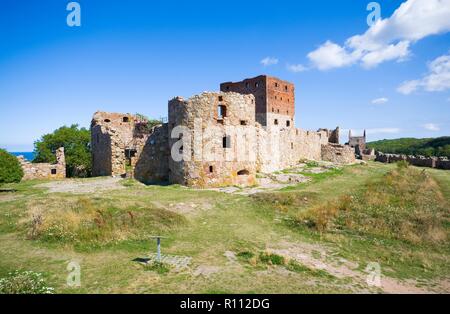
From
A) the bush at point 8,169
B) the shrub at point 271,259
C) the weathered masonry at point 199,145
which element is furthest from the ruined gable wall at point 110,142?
the shrub at point 271,259

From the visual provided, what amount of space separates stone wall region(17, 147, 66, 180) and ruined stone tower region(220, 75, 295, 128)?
1022 inches

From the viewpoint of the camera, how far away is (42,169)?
89.6 feet

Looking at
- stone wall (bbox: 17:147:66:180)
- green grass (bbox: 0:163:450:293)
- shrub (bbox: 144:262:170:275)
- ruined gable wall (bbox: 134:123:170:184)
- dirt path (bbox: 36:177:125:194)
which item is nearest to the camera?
green grass (bbox: 0:163:450:293)

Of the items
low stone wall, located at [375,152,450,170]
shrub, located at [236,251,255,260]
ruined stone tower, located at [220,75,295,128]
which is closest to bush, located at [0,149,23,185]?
shrub, located at [236,251,255,260]

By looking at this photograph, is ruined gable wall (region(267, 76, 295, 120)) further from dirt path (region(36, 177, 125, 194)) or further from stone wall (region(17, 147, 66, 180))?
stone wall (region(17, 147, 66, 180))

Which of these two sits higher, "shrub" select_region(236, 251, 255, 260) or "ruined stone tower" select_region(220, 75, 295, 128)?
"ruined stone tower" select_region(220, 75, 295, 128)

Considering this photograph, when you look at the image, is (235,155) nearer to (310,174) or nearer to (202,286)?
(310,174)

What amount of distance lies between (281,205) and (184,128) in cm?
945

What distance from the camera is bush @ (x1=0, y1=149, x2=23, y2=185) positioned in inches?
716

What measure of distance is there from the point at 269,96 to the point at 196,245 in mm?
35983

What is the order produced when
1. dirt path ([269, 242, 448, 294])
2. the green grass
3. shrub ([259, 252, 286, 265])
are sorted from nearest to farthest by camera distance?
the green grass → dirt path ([269, 242, 448, 294]) → shrub ([259, 252, 286, 265])

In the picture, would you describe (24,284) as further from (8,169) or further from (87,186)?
(8,169)

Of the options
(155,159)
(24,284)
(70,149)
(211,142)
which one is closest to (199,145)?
(211,142)
